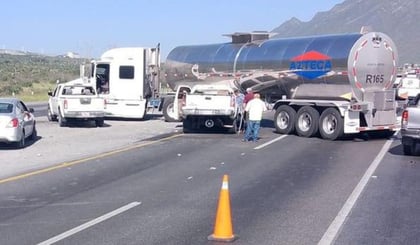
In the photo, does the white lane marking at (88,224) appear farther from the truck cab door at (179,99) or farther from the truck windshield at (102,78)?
the truck windshield at (102,78)

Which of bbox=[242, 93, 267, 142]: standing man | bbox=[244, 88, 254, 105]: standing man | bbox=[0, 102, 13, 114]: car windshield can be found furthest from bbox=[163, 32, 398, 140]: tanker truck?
bbox=[0, 102, 13, 114]: car windshield

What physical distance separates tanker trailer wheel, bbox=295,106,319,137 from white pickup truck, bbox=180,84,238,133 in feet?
7.69

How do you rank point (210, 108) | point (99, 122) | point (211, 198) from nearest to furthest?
point (211, 198) < point (210, 108) < point (99, 122)

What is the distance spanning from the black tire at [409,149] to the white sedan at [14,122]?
10691 millimetres

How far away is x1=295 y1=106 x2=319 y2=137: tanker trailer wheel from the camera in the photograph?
27000 millimetres

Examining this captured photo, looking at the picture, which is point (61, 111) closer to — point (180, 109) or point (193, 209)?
point (180, 109)

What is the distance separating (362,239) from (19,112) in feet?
50.1

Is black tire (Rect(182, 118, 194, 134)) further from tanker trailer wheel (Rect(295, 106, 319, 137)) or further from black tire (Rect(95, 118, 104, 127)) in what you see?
tanker trailer wheel (Rect(295, 106, 319, 137))

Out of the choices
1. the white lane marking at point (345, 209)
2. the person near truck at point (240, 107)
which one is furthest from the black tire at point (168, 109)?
the white lane marking at point (345, 209)

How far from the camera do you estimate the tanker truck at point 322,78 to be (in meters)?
25.8

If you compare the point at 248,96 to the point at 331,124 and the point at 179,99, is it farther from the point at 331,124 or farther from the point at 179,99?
the point at 331,124

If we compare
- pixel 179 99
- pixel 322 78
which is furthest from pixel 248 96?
pixel 179 99

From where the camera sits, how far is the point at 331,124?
86.9 ft

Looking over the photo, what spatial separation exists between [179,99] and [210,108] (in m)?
2.64
